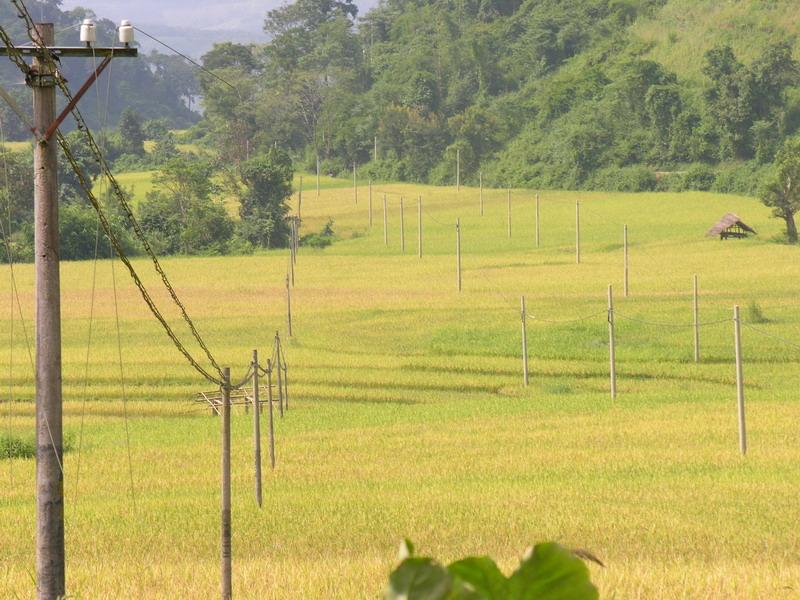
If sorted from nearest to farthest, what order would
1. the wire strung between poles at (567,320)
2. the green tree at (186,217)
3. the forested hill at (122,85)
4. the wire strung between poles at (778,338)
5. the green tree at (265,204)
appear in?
the wire strung between poles at (778,338), the wire strung between poles at (567,320), the green tree at (186,217), the green tree at (265,204), the forested hill at (122,85)

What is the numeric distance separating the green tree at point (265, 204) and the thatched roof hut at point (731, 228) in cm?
2671

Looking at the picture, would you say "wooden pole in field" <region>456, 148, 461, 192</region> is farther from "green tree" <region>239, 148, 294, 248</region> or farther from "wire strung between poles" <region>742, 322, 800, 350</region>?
"wire strung between poles" <region>742, 322, 800, 350</region>

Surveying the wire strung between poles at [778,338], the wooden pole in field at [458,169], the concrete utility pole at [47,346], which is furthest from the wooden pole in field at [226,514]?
the wooden pole in field at [458,169]

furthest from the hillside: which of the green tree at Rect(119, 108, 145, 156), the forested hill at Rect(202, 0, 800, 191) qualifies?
the green tree at Rect(119, 108, 145, 156)

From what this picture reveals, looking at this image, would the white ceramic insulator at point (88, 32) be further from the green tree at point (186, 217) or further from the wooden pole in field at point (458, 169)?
the wooden pole in field at point (458, 169)

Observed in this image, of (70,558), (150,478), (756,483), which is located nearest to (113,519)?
(70,558)

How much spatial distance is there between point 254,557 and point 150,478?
825 cm

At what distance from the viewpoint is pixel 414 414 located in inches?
1201

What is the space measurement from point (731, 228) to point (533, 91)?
43.3m

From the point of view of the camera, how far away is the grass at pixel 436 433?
14812mm

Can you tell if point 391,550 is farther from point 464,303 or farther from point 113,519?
point 464,303

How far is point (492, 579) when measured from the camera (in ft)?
4.83

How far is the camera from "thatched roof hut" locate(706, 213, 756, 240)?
71.6 metres

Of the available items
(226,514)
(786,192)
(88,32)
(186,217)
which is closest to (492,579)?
(88,32)
